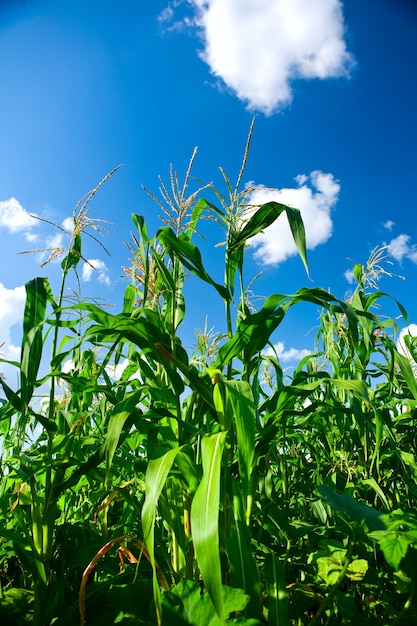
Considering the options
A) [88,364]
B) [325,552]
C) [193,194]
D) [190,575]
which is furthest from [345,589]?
[193,194]

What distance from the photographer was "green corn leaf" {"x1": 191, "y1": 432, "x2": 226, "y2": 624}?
2.55 ft

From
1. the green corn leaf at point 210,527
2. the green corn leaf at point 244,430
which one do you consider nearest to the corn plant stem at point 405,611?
the green corn leaf at point 244,430

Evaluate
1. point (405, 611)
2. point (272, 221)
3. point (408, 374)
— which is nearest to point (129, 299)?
point (272, 221)

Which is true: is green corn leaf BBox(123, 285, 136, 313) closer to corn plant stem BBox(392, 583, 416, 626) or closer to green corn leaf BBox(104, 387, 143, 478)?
green corn leaf BBox(104, 387, 143, 478)

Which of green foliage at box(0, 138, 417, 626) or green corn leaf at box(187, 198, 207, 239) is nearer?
green foliage at box(0, 138, 417, 626)

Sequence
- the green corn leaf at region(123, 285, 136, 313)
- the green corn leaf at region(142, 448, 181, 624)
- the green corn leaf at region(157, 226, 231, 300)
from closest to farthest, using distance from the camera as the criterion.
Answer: the green corn leaf at region(142, 448, 181, 624)
the green corn leaf at region(157, 226, 231, 300)
the green corn leaf at region(123, 285, 136, 313)

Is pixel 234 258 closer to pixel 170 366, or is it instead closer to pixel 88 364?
pixel 170 366

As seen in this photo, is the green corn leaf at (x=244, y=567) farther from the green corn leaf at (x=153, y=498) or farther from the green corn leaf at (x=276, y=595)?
the green corn leaf at (x=153, y=498)

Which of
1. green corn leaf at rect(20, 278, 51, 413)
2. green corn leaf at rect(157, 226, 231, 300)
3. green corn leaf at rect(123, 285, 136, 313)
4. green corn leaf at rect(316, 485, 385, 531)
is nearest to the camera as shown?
green corn leaf at rect(316, 485, 385, 531)

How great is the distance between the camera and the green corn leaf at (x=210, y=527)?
0.78 metres

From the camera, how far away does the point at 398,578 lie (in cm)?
127

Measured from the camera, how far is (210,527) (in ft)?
2.70

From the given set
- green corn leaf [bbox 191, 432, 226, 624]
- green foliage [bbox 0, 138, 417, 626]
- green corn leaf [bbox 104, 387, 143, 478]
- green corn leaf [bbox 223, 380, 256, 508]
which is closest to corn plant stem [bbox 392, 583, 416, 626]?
green foliage [bbox 0, 138, 417, 626]

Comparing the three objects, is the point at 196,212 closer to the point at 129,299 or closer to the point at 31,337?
the point at 129,299
